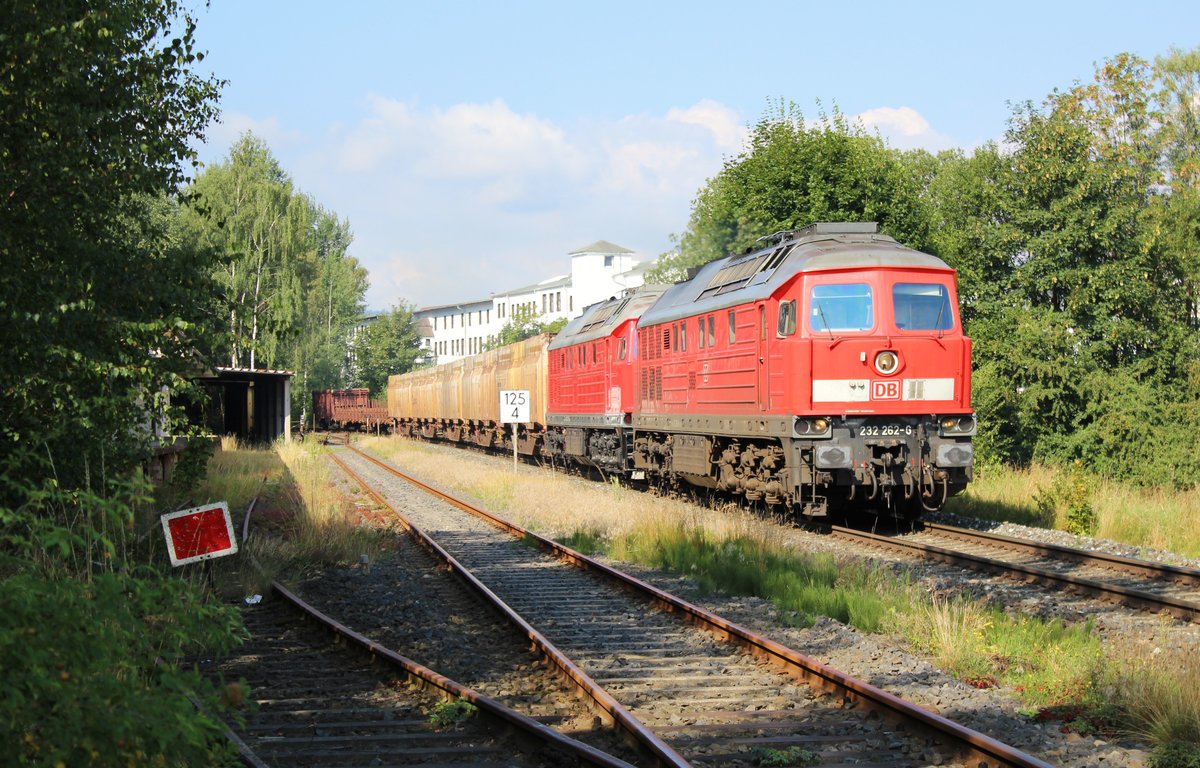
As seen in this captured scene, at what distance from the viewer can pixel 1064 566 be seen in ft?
41.3

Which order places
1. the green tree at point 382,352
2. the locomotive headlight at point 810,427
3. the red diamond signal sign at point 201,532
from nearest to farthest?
the red diamond signal sign at point 201,532 < the locomotive headlight at point 810,427 < the green tree at point 382,352

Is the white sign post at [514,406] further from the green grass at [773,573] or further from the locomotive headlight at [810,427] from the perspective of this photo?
the locomotive headlight at [810,427]

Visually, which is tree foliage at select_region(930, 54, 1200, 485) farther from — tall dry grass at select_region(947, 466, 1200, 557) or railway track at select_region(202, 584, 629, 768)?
railway track at select_region(202, 584, 629, 768)

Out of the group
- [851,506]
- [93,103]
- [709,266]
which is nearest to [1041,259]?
[709,266]

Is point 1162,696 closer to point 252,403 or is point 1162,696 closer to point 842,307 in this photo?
point 842,307

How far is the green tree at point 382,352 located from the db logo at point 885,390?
77069 millimetres

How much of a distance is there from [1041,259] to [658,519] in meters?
16.6

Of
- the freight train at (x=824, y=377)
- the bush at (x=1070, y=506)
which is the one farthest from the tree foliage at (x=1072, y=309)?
the freight train at (x=824, y=377)

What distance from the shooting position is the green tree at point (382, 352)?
8956 centimetres

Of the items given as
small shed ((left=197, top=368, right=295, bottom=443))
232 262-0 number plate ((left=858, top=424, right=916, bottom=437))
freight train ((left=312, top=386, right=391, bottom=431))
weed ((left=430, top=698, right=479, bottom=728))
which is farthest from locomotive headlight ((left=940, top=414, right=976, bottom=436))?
freight train ((left=312, top=386, right=391, bottom=431))

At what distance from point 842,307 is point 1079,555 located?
13.6 ft

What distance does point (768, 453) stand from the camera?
1552cm

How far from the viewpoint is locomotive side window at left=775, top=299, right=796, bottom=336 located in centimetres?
1471

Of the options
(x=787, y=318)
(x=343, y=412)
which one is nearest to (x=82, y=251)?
(x=787, y=318)
